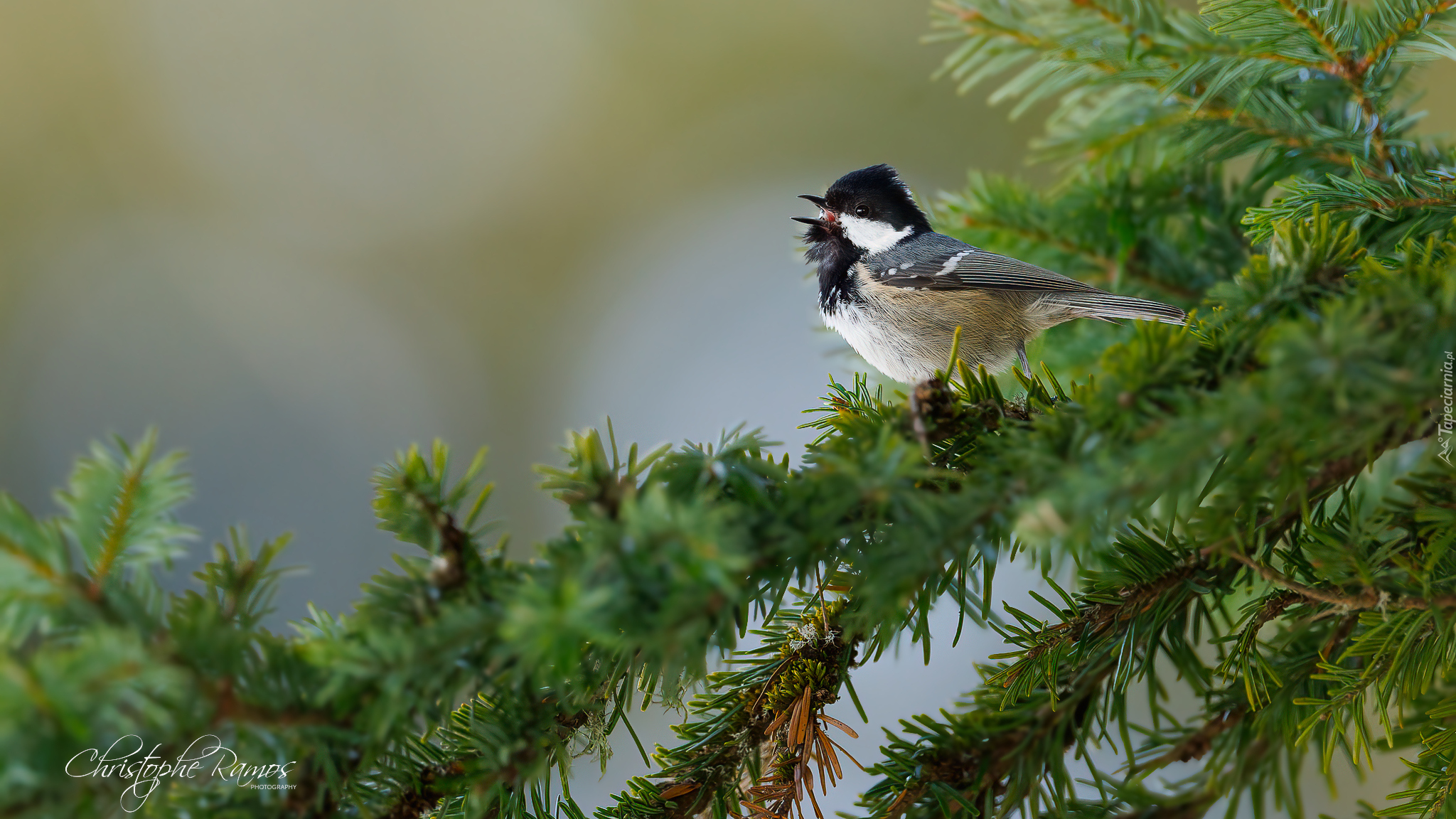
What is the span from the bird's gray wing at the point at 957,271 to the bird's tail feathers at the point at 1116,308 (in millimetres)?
35

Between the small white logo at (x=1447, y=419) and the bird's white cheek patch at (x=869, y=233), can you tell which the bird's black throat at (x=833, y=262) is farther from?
the small white logo at (x=1447, y=419)

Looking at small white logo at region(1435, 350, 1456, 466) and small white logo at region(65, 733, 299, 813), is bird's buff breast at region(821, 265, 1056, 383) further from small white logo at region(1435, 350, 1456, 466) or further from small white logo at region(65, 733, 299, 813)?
small white logo at region(65, 733, 299, 813)

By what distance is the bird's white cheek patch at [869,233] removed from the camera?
2018mm

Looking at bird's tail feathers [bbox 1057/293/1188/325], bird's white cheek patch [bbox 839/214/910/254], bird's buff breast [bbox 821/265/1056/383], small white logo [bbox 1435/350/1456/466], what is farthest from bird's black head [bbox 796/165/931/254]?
small white logo [bbox 1435/350/1456/466]

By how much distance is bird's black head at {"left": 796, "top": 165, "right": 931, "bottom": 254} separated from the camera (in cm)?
203

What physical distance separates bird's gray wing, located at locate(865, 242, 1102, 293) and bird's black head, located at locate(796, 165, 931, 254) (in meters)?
0.15

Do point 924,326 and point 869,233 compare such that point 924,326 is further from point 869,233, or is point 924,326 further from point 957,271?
point 869,233

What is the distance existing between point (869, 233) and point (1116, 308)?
701 mm

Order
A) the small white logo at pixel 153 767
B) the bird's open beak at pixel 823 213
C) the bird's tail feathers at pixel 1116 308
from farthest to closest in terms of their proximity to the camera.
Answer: the bird's open beak at pixel 823 213 < the bird's tail feathers at pixel 1116 308 < the small white logo at pixel 153 767

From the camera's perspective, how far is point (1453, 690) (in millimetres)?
882

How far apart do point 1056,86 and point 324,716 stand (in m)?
1.23

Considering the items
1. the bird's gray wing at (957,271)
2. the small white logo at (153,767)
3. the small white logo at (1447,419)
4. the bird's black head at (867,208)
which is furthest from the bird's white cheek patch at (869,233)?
the small white logo at (153,767)

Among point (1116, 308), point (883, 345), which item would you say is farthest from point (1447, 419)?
point (883, 345)

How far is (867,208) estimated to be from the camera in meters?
2.07
